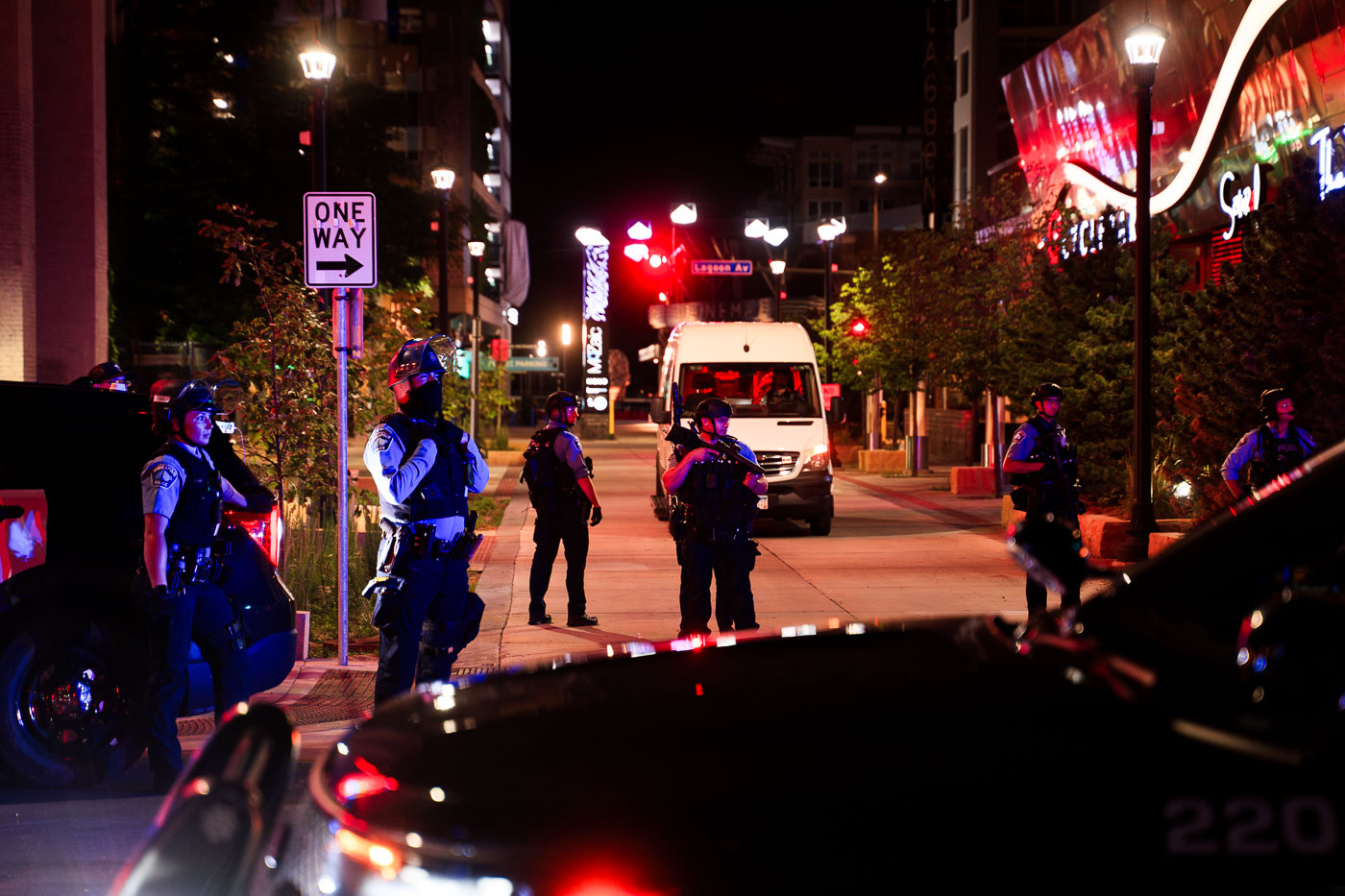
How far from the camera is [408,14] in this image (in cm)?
7012

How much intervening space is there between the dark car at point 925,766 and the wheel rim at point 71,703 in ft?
15.5

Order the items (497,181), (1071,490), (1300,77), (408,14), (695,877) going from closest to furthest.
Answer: (695,877)
(1071,490)
(1300,77)
(408,14)
(497,181)

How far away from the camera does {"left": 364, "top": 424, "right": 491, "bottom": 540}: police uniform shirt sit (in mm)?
6516

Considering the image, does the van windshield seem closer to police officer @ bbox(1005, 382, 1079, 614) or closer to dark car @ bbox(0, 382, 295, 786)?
police officer @ bbox(1005, 382, 1079, 614)

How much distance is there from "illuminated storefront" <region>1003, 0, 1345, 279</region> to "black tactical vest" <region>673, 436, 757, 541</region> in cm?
904

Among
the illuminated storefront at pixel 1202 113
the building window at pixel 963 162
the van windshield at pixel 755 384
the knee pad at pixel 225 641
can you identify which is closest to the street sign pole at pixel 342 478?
the knee pad at pixel 225 641

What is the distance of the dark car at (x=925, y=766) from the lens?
169cm

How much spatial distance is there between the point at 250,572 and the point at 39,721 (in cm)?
117

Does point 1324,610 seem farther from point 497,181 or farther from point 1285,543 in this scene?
point 497,181

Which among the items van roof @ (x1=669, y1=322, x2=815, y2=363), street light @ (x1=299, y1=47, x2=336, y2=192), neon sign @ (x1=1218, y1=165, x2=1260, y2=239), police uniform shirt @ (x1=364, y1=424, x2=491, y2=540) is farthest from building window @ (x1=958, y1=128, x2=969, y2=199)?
police uniform shirt @ (x1=364, y1=424, x2=491, y2=540)

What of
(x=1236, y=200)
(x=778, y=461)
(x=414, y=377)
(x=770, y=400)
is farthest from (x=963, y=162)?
(x=414, y=377)

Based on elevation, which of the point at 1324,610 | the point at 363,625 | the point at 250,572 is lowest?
the point at 363,625

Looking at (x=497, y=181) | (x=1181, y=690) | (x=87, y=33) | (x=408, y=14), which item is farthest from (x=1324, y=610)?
(x=497, y=181)

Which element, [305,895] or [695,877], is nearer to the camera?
[695,877]
